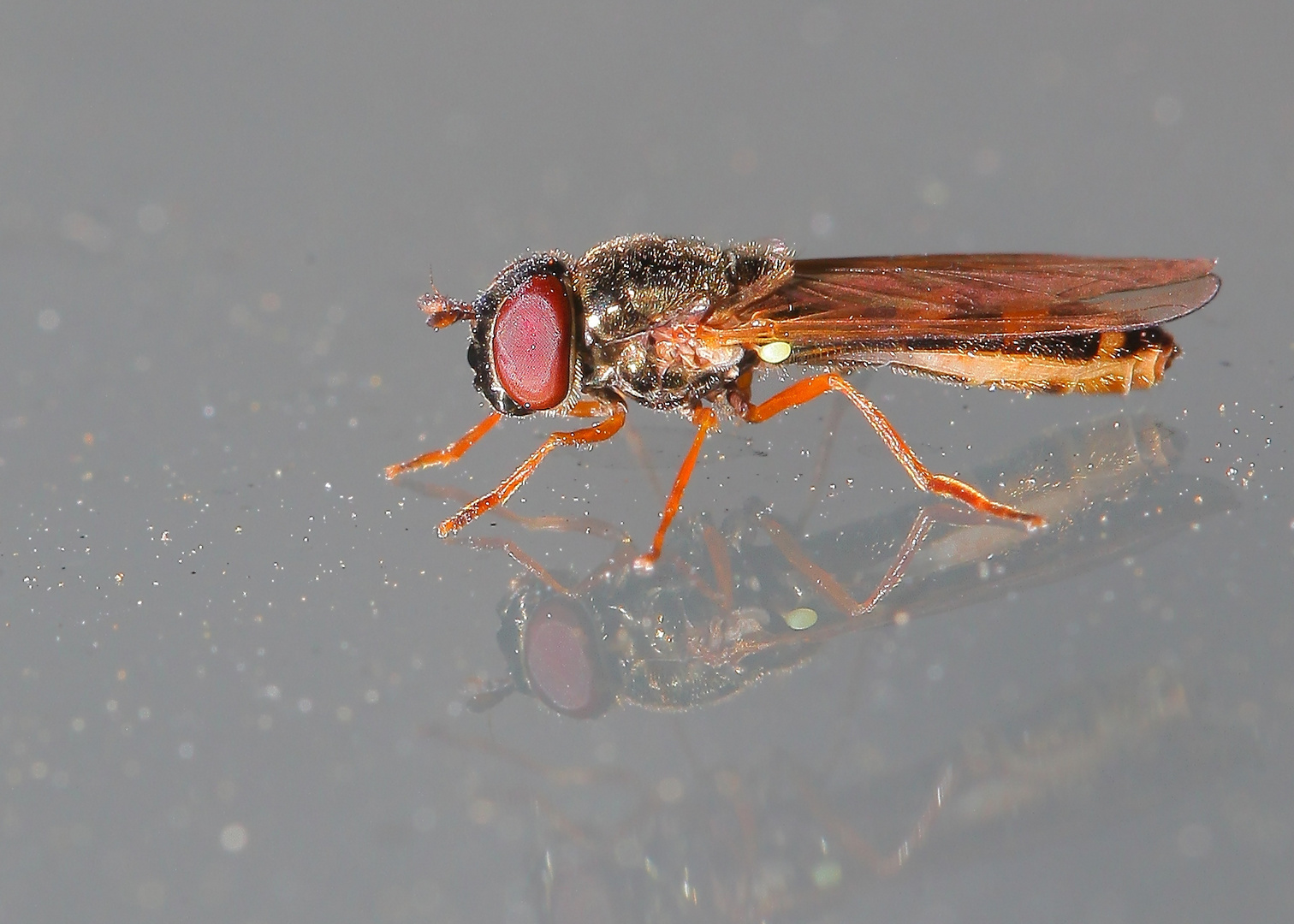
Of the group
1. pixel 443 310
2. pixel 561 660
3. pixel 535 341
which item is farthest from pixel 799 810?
pixel 443 310

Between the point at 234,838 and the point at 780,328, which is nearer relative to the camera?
the point at 234,838

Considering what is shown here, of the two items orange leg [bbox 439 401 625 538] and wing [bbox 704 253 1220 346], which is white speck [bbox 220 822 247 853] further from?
wing [bbox 704 253 1220 346]

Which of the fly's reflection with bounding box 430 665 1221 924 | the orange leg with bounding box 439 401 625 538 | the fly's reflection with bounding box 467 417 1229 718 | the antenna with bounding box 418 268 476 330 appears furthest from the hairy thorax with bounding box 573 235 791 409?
the fly's reflection with bounding box 430 665 1221 924

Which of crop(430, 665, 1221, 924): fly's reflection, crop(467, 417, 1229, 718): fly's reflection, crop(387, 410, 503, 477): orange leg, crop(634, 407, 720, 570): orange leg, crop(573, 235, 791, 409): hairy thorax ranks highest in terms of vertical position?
crop(573, 235, 791, 409): hairy thorax

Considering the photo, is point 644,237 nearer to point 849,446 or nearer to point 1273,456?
point 849,446

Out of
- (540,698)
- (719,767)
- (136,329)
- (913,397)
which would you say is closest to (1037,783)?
(719,767)

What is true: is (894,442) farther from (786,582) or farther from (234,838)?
(234,838)

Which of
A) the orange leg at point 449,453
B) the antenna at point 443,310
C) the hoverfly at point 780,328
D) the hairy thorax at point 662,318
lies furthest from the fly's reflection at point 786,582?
the antenna at point 443,310
